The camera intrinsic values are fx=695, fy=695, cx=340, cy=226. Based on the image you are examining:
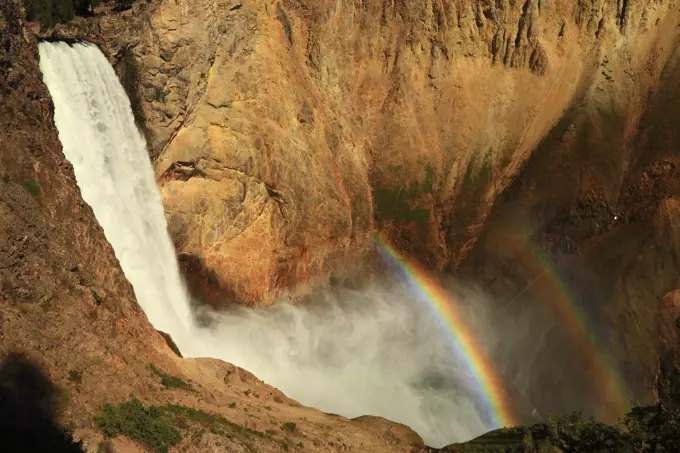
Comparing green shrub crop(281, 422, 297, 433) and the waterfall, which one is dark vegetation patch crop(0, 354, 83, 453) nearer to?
green shrub crop(281, 422, 297, 433)

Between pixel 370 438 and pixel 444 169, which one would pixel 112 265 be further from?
pixel 444 169

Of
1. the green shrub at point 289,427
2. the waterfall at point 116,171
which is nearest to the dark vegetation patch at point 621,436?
the green shrub at point 289,427

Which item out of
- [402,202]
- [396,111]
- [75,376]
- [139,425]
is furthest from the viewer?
[396,111]

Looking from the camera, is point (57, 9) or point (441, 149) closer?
point (57, 9)

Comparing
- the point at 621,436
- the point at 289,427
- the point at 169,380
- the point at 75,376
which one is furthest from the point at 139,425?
the point at 621,436

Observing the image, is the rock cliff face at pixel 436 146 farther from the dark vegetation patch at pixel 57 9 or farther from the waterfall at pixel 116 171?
the dark vegetation patch at pixel 57 9

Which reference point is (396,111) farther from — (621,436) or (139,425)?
(139,425)
